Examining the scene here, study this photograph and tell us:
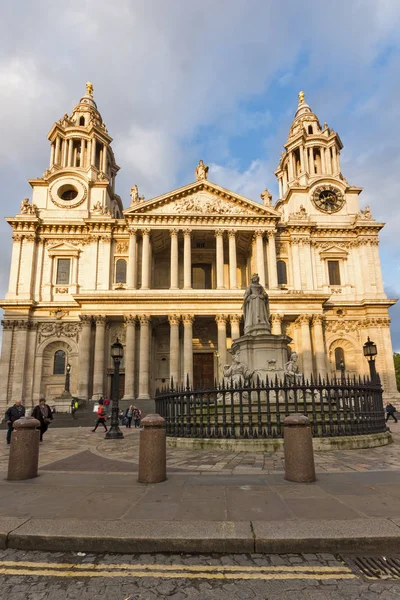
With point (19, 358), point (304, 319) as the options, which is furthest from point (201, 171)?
point (19, 358)

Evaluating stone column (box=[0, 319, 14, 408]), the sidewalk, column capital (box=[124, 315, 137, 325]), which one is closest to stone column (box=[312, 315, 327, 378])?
column capital (box=[124, 315, 137, 325])

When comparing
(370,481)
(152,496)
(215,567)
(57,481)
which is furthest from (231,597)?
(57,481)

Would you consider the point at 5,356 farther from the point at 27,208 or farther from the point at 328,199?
Answer: the point at 328,199

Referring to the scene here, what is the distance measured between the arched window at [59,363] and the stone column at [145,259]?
32.6ft

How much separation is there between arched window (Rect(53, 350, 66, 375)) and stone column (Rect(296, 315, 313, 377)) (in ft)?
71.0

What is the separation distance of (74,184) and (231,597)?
44.1 meters

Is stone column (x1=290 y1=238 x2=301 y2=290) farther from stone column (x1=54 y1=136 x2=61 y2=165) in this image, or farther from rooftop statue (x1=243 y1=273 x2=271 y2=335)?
stone column (x1=54 y1=136 x2=61 y2=165)

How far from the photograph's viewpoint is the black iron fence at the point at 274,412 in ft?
34.3

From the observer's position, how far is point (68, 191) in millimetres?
43031

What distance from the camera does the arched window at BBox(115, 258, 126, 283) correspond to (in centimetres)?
3791

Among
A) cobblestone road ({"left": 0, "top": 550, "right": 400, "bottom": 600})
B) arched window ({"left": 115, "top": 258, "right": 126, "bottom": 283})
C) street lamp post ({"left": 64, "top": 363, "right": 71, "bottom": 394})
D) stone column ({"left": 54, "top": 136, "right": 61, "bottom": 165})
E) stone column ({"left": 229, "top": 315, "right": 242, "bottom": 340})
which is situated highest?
stone column ({"left": 54, "top": 136, "right": 61, "bottom": 165})

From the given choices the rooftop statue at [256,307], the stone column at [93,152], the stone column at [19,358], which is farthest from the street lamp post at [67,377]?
the stone column at [93,152]

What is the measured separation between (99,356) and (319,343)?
62.7 ft

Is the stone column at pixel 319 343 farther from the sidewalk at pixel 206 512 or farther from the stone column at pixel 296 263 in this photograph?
the sidewalk at pixel 206 512
